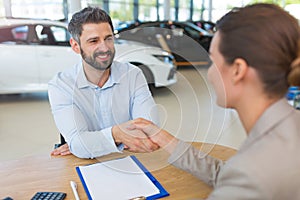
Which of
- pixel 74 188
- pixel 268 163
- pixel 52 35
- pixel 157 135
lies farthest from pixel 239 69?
pixel 52 35

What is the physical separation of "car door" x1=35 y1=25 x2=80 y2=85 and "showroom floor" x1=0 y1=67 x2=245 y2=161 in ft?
1.58

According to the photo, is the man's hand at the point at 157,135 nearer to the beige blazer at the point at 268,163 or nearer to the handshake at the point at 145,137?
the handshake at the point at 145,137

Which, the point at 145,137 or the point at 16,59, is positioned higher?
the point at 145,137

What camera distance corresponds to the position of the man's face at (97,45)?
4.46 ft

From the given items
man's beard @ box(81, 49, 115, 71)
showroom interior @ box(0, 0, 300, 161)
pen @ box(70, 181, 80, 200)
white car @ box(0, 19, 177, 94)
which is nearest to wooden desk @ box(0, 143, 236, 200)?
pen @ box(70, 181, 80, 200)

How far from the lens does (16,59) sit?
4008 mm

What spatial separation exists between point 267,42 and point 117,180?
2.19 feet

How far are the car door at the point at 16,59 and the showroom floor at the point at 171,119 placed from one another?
0.33 m

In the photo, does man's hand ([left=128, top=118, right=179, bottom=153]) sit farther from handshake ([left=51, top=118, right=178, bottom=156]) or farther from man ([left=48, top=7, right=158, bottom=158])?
man ([left=48, top=7, right=158, bottom=158])

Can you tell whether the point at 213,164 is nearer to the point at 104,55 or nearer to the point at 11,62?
the point at 104,55

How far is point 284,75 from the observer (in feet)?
2.05

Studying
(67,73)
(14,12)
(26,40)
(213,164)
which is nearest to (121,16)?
(14,12)

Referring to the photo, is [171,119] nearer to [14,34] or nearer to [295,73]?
[295,73]

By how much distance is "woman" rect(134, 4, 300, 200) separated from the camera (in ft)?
1.86
